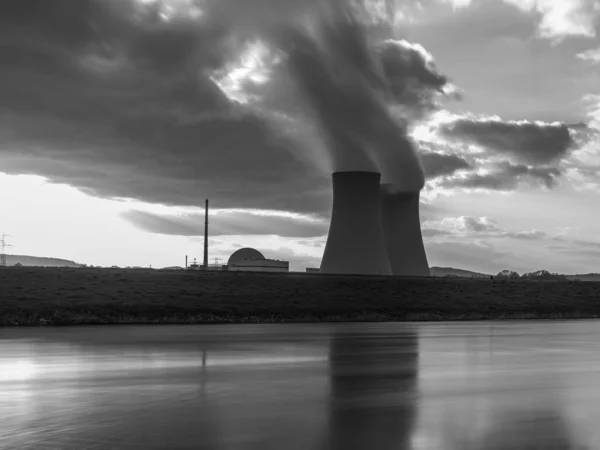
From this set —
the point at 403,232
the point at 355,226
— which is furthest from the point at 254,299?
the point at 403,232

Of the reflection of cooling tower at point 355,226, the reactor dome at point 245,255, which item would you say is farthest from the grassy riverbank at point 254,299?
the reactor dome at point 245,255

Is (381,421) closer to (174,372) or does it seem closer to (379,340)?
(174,372)

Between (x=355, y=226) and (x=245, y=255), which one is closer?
(x=355, y=226)

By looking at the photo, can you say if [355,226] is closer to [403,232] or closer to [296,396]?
[403,232]

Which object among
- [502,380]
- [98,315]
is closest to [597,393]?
[502,380]

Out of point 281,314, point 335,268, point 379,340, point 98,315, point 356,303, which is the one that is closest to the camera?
point 379,340

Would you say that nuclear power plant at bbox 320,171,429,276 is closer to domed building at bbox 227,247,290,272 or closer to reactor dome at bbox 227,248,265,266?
domed building at bbox 227,247,290,272

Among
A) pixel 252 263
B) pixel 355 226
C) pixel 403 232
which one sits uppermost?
pixel 403 232
